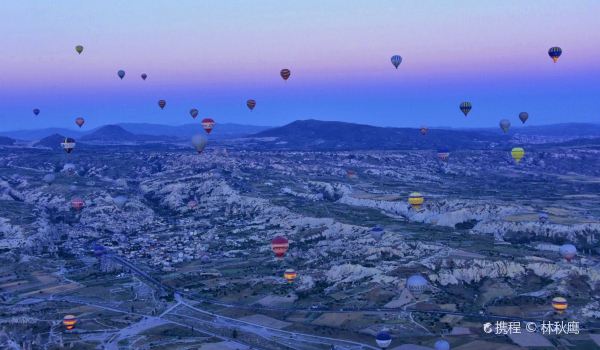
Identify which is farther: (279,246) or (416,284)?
(279,246)

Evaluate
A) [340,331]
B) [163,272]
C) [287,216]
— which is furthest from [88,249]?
[340,331]

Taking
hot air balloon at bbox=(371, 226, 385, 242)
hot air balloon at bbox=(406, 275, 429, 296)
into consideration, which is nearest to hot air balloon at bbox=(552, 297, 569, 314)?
hot air balloon at bbox=(406, 275, 429, 296)

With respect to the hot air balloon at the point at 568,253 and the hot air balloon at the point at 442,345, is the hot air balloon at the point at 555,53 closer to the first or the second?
the hot air balloon at the point at 568,253

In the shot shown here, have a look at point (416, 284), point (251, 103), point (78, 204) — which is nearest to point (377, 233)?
point (416, 284)

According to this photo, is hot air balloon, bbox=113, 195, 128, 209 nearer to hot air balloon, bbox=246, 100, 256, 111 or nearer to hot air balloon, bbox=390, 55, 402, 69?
hot air balloon, bbox=246, 100, 256, 111

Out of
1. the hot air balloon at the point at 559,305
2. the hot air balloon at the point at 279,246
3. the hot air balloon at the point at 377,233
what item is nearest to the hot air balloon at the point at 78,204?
the hot air balloon at the point at 279,246

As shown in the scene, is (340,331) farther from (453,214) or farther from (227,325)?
(453,214)

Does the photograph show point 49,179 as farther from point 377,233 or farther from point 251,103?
point 377,233

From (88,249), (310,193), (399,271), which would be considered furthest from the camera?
(310,193)

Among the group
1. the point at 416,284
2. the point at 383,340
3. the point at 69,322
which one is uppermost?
the point at 416,284
